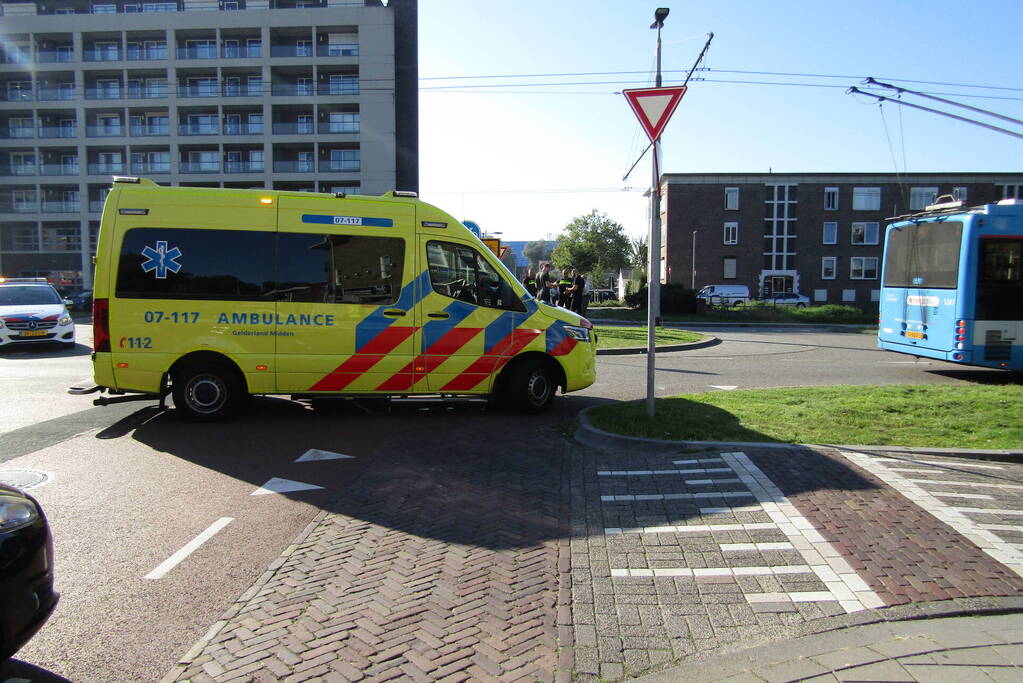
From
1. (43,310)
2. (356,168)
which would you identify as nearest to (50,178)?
(356,168)

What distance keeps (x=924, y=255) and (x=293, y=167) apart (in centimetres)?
4847

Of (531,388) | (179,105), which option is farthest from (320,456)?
(179,105)

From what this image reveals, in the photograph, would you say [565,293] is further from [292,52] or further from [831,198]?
[831,198]

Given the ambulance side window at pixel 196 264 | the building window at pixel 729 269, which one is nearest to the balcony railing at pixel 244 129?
the building window at pixel 729 269

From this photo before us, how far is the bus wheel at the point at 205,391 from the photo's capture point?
848 cm

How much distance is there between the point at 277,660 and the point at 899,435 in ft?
21.1

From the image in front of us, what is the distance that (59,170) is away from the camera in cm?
5581

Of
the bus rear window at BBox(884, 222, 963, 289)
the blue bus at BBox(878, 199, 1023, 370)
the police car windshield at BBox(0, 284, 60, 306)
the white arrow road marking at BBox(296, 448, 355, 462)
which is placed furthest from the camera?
the police car windshield at BBox(0, 284, 60, 306)

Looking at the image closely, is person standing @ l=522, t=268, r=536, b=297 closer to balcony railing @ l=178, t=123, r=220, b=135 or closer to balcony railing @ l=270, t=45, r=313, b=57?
balcony railing @ l=270, t=45, r=313, b=57

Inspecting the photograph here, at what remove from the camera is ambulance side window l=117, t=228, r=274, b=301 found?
8.32 metres

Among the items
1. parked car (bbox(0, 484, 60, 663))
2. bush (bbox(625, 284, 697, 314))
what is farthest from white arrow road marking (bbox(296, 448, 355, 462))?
bush (bbox(625, 284, 697, 314))

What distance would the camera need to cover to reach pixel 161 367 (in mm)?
8344

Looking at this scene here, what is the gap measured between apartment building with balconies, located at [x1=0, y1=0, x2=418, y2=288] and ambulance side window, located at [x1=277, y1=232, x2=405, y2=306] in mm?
46227

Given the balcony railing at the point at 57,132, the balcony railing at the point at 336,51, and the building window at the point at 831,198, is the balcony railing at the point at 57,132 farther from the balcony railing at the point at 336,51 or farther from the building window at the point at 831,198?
the building window at the point at 831,198
